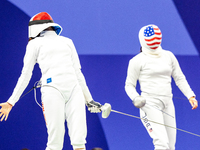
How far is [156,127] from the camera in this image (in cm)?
284

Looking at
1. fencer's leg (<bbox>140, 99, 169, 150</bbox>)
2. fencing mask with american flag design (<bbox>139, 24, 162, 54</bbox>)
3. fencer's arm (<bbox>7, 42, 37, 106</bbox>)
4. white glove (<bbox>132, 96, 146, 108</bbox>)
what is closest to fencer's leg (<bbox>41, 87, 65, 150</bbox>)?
fencer's arm (<bbox>7, 42, 37, 106</bbox>)

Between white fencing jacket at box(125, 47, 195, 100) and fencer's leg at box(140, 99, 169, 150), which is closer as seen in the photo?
fencer's leg at box(140, 99, 169, 150)

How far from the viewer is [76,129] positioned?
8.09 feet

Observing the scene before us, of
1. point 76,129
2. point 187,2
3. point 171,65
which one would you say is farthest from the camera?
point 187,2

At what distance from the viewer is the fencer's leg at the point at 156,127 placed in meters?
2.78

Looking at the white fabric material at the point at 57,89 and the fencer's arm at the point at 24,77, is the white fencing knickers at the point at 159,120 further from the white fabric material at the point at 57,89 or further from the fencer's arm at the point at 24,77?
the fencer's arm at the point at 24,77

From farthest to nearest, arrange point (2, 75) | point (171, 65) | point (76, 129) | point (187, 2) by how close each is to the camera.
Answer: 1. point (187, 2)
2. point (2, 75)
3. point (171, 65)
4. point (76, 129)

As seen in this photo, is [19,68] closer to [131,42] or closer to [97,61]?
[97,61]

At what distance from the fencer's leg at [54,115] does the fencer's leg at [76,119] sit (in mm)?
66

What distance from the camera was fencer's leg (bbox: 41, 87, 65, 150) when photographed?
96.4 inches

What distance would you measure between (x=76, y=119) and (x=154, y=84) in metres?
0.81

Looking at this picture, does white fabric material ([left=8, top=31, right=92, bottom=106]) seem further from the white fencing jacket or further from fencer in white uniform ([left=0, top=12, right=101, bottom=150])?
the white fencing jacket

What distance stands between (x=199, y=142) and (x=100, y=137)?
103cm

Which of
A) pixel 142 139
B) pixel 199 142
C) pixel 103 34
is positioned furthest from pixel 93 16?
pixel 199 142
